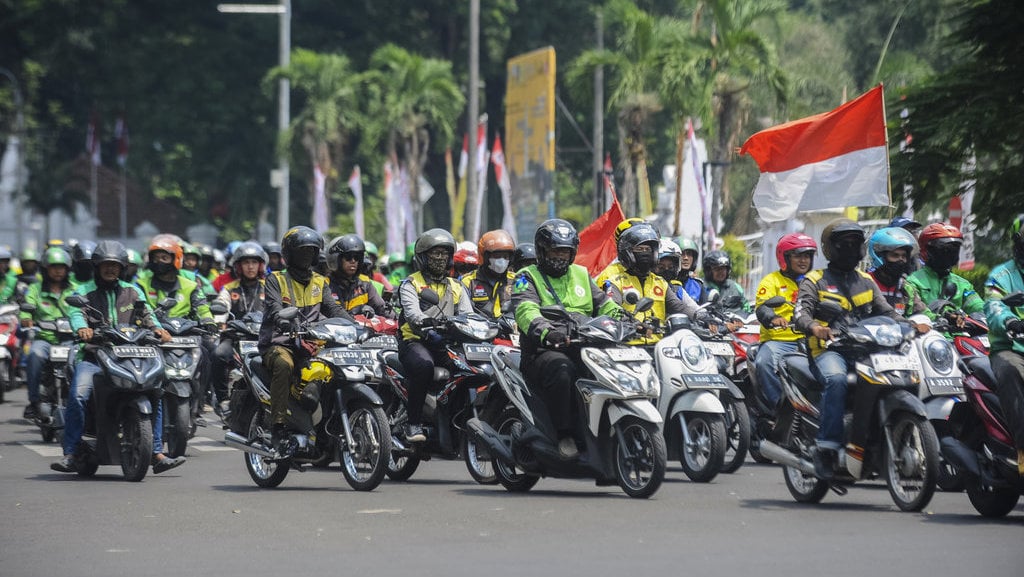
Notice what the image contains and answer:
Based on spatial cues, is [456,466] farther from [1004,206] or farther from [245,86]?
[245,86]

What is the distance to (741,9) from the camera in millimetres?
31516

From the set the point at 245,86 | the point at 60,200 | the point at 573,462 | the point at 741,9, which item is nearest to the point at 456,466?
the point at 573,462

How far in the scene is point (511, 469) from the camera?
11.8 m

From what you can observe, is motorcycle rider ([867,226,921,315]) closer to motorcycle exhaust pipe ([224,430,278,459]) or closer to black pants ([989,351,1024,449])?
black pants ([989,351,1024,449])

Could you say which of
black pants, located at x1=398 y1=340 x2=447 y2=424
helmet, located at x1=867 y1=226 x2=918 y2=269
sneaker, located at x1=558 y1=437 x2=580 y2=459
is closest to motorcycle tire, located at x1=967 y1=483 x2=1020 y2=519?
helmet, located at x1=867 y1=226 x2=918 y2=269

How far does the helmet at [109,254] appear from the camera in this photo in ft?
41.8

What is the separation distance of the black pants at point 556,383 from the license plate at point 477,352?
0.96m

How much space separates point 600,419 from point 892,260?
7.07ft

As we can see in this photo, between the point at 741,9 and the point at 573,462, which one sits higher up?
the point at 741,9

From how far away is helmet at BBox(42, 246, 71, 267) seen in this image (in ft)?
57.7

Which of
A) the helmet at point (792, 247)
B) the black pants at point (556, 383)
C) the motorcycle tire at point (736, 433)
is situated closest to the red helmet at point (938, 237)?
the helmet at point (792, 247)

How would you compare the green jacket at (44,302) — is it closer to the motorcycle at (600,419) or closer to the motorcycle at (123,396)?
the motorcycle at (123,396)

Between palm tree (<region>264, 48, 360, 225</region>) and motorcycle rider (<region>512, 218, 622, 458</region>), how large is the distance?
3587 centimetres

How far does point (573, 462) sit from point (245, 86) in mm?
44838
